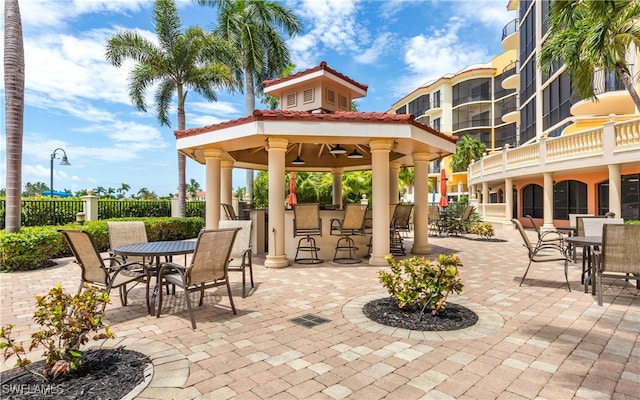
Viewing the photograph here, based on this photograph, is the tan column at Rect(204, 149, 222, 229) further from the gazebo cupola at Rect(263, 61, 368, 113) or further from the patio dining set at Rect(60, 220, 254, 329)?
the patio dining set at Rect(60, 220, 254, 329)

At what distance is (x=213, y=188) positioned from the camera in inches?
367

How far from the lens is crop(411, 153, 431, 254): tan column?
9.61m

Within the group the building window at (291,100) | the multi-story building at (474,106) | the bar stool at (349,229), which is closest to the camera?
the bar stool at (349,229)

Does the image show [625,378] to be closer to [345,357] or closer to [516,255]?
[345,357]

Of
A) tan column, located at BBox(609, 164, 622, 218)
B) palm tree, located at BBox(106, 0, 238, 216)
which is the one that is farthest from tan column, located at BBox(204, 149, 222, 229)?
tan column, located at BBox(609, 164, 622, 218)

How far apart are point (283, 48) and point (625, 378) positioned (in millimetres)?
20801

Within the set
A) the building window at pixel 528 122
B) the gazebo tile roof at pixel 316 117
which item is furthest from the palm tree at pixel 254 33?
the building window at pixel 528 122

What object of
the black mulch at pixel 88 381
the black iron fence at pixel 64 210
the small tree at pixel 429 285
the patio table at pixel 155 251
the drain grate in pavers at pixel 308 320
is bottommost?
the drain grate in pavers at pixel 308 320

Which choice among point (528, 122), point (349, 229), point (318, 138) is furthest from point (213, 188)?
point (528, 122)

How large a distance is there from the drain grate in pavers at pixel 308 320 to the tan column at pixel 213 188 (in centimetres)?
552

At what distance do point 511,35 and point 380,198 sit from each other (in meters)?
30.2

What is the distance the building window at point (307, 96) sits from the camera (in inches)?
390

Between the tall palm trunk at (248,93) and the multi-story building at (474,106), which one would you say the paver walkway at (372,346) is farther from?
the multi-story building at (474,106)

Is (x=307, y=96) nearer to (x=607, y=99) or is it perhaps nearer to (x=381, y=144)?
(x=381, y=144)
